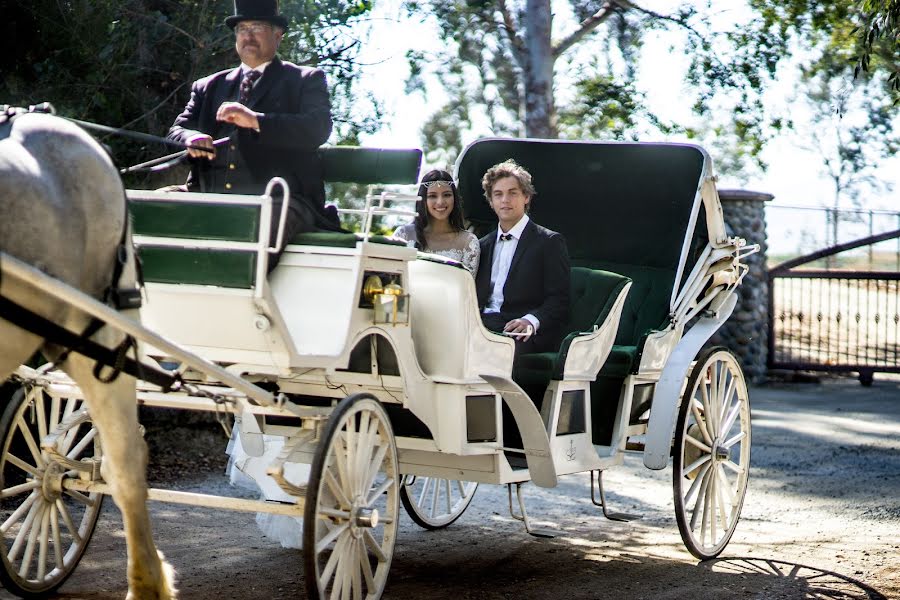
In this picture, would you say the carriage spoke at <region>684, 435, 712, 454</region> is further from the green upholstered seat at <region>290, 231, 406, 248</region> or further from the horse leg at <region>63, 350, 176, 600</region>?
the horse leg at <region>63, 350, 176, 600</region>

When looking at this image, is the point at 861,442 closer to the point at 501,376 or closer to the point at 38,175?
the point at 501,376

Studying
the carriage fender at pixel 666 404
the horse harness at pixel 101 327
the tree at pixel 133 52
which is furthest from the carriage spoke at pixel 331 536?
the tree at pixel 133 52

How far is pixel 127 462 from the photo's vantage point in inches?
166

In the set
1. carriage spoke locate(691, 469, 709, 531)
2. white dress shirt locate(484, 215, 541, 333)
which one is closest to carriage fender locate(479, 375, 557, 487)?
white dress shirt locate(484, 215, 541, 333)

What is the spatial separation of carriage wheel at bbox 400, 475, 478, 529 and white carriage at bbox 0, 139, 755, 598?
0.02m

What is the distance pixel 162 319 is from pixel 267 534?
1.69 meters

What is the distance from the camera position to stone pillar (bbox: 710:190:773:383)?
13992 mm

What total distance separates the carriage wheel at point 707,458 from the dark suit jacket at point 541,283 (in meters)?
0.81

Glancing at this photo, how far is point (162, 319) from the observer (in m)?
4.60

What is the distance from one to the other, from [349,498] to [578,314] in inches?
89.7

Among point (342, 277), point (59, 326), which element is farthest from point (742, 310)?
point (59, 326)

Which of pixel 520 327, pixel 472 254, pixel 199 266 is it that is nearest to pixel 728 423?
pixel 520 327

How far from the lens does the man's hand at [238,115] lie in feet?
15.7

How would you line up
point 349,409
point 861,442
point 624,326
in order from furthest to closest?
point 861,442, point 624,326, point 349,409
